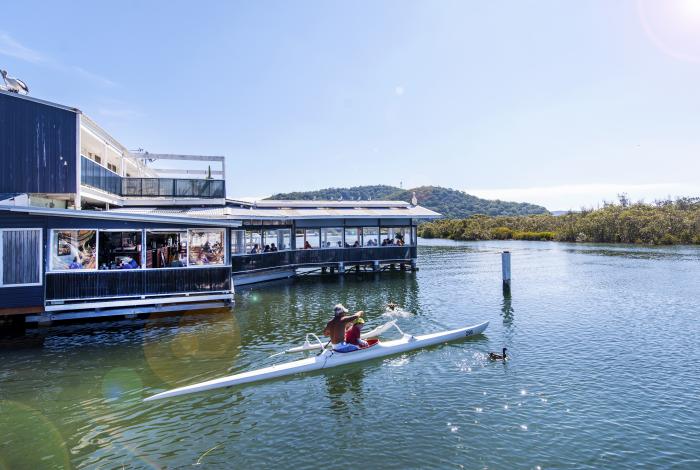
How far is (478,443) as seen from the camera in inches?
344

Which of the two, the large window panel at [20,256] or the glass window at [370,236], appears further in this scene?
the glass window at [370,236]

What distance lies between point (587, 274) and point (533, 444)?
97.3ft

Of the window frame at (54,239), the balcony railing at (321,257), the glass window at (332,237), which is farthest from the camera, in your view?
the glass window at (332,237)

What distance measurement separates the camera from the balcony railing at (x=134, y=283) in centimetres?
1656

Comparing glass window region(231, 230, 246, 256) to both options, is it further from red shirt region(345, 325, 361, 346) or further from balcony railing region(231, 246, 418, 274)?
red shirt region(345, 325, 361, 346)

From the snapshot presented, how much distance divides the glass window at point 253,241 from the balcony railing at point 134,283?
8.82 meters

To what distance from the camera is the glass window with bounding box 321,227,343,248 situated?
33606 millimetres

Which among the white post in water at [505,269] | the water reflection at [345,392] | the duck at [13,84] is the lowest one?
the water reflection at [345,392]

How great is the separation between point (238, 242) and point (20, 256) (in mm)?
12422

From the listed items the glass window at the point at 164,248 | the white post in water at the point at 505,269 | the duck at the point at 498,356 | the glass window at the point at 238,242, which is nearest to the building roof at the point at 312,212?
the glass window at the point at 238,242

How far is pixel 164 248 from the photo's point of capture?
21672 millimetres

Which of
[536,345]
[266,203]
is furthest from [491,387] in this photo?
[266,203]

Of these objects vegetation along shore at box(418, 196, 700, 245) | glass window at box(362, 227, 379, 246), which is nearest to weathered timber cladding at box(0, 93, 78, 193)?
glass window at box(362, 227, 379, 246)

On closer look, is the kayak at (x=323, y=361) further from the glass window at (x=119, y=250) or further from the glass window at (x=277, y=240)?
the glass window at (x=277, y=240)
